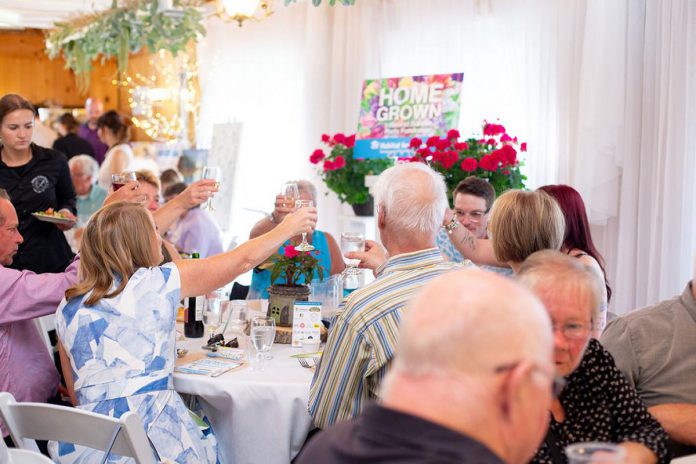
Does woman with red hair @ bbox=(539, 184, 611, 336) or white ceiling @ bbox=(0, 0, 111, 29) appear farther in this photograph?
white ceiling @ bbox=(0, 0, 111, 29)

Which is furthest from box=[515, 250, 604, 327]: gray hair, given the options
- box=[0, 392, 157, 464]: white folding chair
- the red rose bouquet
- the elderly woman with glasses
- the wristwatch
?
the red rose bouquet

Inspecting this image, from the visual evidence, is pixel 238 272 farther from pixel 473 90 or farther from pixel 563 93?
pixel 473 90

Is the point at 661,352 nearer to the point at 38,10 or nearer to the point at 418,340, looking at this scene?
the point at 418,340

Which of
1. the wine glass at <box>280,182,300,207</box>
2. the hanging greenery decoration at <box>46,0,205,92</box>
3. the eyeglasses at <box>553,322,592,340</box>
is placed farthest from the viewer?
the hanging greenery decoration at <box>46,0,205,92</box>

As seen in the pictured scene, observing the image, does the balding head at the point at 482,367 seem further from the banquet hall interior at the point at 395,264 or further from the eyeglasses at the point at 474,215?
the eyeglasses at the point at 474,215

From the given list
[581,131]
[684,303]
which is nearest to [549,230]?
[684,303]

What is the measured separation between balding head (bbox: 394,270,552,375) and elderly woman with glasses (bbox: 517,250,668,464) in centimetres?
75

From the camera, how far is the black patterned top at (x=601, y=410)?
6.60 feet

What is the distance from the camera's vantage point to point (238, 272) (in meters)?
2.87

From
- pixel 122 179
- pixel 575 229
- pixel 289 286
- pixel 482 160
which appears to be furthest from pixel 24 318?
pixel 482 160

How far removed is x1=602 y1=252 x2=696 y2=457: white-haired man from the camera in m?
2.39

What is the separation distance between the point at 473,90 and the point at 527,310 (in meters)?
5.27

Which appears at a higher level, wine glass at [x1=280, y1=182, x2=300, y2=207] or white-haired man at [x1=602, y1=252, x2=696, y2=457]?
wine glass at [x1=280, y1=182, x2=300, y2=207]

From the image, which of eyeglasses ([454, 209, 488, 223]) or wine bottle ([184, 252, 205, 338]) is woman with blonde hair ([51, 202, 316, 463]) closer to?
wine bottle ([184, 252, 205, 338])
